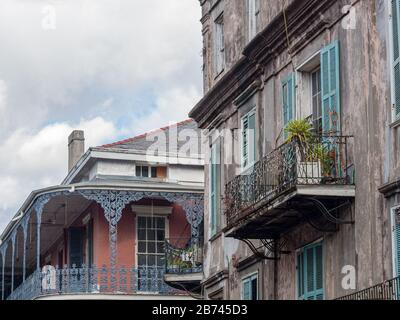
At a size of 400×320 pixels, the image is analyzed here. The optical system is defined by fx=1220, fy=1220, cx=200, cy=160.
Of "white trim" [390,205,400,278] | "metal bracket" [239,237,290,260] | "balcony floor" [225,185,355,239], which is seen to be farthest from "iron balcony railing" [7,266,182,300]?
"white trim" [390,205,400,278]

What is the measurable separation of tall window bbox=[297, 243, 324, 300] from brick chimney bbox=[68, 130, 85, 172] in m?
22.8

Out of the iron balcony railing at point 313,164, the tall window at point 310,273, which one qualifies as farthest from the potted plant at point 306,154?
the tall window at point 310,273

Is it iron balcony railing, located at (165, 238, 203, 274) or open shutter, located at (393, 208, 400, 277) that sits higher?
iron balcony railing, located at (165, 238, 203, 274)

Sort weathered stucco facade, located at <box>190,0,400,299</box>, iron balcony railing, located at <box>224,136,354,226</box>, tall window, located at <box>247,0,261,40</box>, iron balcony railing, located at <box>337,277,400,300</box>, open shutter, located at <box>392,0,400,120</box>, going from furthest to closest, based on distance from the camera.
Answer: tall window, located at <box>247,0,261,40</box> → iron balcony railing, located at <box>224,136,354,226</box> → weathered stucco facade, located at <box>190,0,400,299</box> → open shutter, located at <box>392,0,400,120</box> → iron balcony railing, located at <box>337,277,400,300</box>

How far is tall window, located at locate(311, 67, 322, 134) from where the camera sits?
20998 mm

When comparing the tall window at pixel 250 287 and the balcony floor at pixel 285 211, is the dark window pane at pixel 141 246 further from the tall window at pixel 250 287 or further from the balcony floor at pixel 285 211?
the balcony floor at pixel 285 211

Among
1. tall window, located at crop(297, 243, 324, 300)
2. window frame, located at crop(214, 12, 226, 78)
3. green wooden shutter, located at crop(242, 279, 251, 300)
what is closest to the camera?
tall window, located at crop(297, 243, 324, 300)

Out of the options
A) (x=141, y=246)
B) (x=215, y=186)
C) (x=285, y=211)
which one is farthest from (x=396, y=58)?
(x=141, y=246)

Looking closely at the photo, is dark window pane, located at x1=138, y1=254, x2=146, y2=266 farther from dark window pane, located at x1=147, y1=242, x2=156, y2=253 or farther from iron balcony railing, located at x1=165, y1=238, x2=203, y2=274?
iron balcony railing, located at x1=165, y1=238, x2=203, y2=274

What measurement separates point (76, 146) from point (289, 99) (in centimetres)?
2235

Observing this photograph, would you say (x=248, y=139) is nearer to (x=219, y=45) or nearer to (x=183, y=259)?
(x=219, y=45)

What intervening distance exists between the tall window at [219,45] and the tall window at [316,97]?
→ 5553 millimetres
